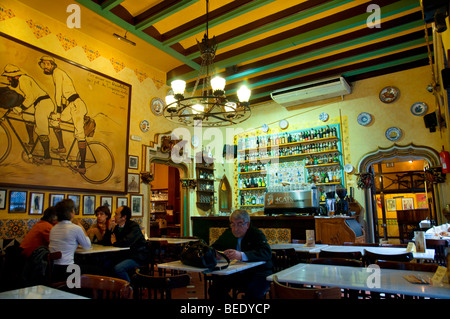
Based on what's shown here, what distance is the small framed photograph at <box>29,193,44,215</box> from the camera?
5304 millimetres

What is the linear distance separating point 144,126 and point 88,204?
7.36ft

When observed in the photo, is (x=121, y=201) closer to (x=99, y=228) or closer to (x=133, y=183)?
(x=133, y=183)

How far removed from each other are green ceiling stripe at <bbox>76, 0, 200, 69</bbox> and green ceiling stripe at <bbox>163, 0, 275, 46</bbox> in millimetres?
272

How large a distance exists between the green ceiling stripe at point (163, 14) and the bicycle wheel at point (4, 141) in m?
2.95

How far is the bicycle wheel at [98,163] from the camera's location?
6215mm

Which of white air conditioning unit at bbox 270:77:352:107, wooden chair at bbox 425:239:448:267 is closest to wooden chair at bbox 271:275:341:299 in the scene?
wooden chair at bbox 425:239:448:267

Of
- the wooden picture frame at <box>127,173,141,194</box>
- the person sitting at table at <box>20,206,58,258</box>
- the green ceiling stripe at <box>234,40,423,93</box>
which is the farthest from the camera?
the wooden picture frame at <box>127,173,141,194</box>

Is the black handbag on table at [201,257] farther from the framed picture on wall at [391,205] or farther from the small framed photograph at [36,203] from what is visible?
the framed picture on wall at [391,205]

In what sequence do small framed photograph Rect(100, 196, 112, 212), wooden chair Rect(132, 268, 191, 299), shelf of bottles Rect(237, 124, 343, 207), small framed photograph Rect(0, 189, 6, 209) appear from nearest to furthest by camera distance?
wooden chair Rect(132, 268, 191, 299) < small framed photograph Rect(0, 189, 6, 209) < small framed photograph Rect(100, 196, 112, 212) < shelf of bottles Rect(237, 124, 343, 207)

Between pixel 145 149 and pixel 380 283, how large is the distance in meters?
6.24

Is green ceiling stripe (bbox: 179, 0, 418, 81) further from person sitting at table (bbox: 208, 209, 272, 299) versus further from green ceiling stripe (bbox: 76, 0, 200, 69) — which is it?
person sitting at table (bbox: 208, 209, 272, 299)

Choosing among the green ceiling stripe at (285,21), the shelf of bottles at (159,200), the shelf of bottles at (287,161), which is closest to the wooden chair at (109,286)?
the green ceiling stripe at (285,21)

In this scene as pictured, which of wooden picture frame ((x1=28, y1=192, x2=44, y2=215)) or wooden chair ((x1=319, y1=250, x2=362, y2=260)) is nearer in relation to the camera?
wooden chair ((x1=319, y1=250, x2=362, y2=260))

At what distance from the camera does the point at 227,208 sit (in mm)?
9656
